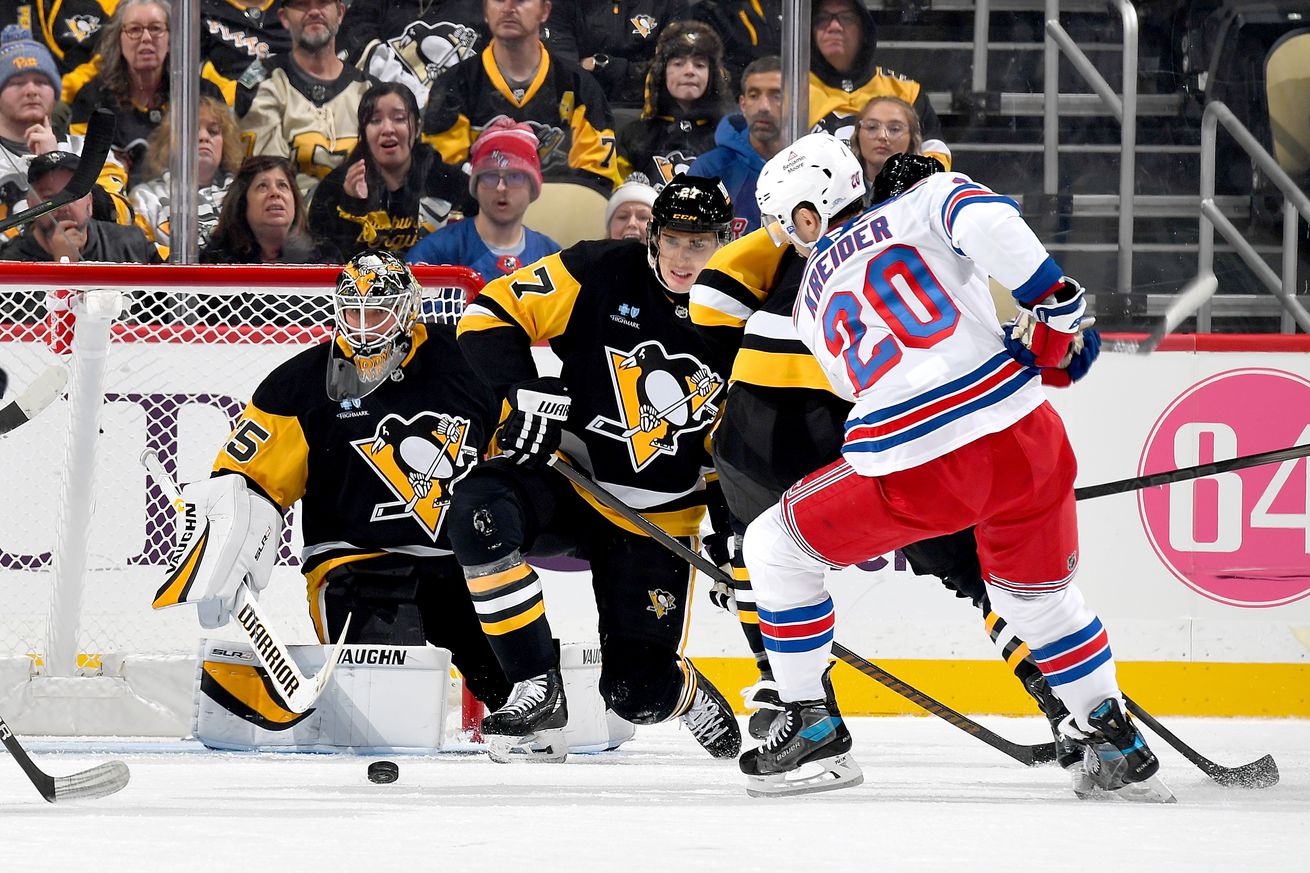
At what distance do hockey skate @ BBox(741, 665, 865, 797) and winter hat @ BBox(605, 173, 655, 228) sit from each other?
6.93 ft

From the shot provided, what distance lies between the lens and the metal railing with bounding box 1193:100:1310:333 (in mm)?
4250

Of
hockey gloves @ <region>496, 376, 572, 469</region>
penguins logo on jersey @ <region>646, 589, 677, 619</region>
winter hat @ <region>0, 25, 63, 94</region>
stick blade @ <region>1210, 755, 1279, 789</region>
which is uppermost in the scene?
winter hat @ <region>0, 25, 63, 94</region>

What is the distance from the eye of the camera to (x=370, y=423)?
3.34 metres

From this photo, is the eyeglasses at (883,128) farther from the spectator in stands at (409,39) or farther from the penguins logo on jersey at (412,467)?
the penguins logo on jersey at (412,467)

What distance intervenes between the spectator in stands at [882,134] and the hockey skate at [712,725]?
5.41ft

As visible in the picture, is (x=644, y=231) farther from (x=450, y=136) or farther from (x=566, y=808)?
(x=566, y=808)

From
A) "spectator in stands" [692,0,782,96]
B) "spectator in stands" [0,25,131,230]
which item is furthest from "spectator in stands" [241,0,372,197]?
"spectator in stands" [692,0,782,96]

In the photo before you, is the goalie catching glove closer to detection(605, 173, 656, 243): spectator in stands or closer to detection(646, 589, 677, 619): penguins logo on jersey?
detection(646, 589, 677, 619): penguins logo on jersey

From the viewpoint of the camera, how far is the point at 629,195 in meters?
4.35

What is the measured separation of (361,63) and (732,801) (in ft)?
8.93

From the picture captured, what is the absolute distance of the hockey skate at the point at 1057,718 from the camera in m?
2.76

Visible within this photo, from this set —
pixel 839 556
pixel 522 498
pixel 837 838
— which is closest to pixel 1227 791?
pixel 839 556

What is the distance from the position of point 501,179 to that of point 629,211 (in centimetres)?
37

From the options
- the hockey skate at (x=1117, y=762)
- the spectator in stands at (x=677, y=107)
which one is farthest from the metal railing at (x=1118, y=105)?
the hockey skate at (x=1117, y=762)
